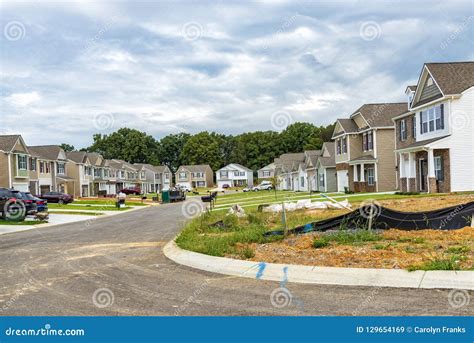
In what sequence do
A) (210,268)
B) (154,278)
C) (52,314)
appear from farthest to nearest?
(210,268), (154,278), (52,314)

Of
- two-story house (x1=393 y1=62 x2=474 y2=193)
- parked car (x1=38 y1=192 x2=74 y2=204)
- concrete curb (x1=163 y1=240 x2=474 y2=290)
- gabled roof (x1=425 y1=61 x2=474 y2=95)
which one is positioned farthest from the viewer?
parked car (x1=38 y1=192 x2=74 y2=204)

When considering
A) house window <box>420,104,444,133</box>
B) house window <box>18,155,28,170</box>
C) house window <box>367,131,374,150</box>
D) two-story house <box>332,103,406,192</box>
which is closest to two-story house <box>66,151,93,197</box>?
house window <box>18,155,28,170</box>

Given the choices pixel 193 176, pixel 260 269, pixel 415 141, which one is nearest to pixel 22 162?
pixel 415 141

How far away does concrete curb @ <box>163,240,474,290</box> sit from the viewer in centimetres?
834

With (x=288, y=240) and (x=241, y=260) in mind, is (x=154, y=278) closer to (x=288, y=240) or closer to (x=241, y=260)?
(x=241, y=260)

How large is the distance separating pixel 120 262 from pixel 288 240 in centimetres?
454

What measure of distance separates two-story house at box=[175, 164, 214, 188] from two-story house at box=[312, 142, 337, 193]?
6517cm

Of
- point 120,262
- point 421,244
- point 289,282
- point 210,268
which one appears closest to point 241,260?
point 210,268

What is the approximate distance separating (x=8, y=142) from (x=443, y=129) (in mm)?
41720

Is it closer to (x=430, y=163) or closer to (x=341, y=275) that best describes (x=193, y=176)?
(x=430, y=163)

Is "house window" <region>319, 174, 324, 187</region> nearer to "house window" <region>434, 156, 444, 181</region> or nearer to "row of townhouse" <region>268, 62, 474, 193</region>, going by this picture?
"row of townhouse" <region>268, 62, 474, 193</region>

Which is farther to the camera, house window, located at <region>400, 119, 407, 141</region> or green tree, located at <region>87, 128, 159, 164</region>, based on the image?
green tree, located at <region>87, 128, 159, 164</region>

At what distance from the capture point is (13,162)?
4991cm

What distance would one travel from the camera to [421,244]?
38.6ft
